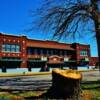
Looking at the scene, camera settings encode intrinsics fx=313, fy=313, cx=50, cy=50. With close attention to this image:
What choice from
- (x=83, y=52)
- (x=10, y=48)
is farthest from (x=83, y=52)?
(x=10, y=48)

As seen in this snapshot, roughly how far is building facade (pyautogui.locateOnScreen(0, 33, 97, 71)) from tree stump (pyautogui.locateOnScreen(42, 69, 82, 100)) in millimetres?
48056

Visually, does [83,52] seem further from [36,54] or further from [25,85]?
[25,85]

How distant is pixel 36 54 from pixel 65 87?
57506 mm

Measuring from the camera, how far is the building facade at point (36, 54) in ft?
204

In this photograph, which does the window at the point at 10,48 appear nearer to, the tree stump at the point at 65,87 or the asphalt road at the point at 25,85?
the asphalt road at the point at 25,85

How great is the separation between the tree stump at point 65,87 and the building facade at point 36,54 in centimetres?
4806

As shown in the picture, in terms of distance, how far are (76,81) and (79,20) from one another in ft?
23.6

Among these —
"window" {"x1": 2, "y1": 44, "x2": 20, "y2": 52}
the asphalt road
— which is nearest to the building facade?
"window" {"x1": 2, "y1": 44, "x2": 20, "y2": 52}

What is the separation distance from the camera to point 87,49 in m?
88.1

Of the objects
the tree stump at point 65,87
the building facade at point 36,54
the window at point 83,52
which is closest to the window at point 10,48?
the building facade at point 36,54

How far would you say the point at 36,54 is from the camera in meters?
69.6

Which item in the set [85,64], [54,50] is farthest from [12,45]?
[85,64]

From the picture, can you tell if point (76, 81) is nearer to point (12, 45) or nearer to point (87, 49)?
point (12, 45)

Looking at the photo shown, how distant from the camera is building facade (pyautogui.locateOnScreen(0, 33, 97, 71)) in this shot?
62312 mm
